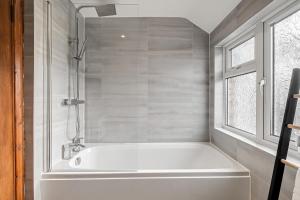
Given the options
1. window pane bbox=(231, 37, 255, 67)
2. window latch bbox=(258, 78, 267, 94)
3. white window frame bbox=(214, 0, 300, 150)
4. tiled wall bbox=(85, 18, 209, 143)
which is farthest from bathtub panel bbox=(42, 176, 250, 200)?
window pane bbox=(231, 37, 255, 67)

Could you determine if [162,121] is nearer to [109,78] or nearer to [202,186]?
[109,78]

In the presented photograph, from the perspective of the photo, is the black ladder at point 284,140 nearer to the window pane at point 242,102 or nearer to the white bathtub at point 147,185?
the white bathtub at point 147,185

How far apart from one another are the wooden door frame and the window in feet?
6.56

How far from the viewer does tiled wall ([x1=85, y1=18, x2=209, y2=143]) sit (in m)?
2.89

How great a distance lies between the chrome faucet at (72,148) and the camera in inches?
94.6

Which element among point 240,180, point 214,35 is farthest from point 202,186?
point 214,35

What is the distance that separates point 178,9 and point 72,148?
6.78ft

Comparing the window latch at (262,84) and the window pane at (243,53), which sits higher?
the window pane at (243,53)

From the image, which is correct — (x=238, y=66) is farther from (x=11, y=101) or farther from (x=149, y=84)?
Result: (x=11, y=101)

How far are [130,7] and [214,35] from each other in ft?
3.63

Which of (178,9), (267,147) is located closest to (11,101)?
(267,147)

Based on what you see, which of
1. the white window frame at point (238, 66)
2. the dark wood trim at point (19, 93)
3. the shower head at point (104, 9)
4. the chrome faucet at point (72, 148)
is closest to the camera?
the dark wood trim at point (19, 93)

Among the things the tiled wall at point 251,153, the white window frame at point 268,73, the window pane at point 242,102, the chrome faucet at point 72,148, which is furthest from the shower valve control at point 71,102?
the white window frame at point 268,73

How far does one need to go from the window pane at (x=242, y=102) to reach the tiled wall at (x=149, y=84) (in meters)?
0.39
